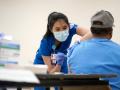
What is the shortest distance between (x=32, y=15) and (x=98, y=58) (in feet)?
7.61

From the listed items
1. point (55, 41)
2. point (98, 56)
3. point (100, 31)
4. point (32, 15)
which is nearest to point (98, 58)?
point (98, 56)


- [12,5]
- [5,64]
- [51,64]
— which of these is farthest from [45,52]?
[12,5]

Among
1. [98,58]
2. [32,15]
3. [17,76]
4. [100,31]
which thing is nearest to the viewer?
[17,76]

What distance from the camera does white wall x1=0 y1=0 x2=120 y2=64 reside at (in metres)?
3.58

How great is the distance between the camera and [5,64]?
943 mm

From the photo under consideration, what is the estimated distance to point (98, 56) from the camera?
5.12 ft

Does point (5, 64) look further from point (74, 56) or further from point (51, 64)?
point (51, 64)

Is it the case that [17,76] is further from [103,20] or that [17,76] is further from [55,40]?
[55,40]

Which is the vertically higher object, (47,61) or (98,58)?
(98,58)

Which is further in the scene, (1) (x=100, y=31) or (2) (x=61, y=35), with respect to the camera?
(2) (x=61, y=35)

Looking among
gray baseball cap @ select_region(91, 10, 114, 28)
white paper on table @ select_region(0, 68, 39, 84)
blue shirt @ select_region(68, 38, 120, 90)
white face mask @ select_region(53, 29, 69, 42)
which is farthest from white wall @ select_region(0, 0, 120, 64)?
white paper on table @ select_region(0, 68, 39, 84)

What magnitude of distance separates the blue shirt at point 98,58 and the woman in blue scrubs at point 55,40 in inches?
24.2

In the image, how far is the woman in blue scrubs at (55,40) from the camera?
229 centimetres

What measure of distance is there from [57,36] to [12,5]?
1.70 m
